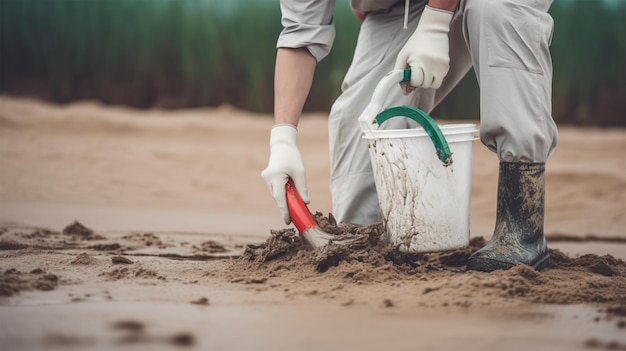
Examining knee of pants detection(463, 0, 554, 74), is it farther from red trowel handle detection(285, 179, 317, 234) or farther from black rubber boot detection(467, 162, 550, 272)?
red trowel handle detection(285, 179, 317, 234)

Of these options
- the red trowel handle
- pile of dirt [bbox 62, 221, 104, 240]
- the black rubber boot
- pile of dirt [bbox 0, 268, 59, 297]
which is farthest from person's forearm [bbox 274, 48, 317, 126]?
pile of dirt [bbox 62, 221, 104, 240]

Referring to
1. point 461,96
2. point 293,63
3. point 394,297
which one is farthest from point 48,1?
point 394,297

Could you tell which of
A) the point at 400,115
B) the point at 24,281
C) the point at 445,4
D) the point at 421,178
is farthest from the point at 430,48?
the point at 24,281

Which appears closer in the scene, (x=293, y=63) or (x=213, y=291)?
(x=213, y=291)

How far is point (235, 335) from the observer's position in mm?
1322

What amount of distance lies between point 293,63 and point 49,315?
1065mm

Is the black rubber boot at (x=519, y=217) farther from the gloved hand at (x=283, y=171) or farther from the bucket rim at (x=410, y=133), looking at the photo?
the gloved hand at (x=283, y=171)

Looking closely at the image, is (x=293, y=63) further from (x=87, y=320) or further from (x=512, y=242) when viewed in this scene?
(x=87, y=320)

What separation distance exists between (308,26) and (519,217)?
2.66 feet

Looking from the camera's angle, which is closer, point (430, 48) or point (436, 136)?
point (436, 136)

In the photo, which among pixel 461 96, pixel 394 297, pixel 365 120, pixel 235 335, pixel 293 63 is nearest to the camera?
pixel 235 335

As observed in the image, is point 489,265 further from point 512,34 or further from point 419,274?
point 512,34

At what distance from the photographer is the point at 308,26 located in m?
2.20

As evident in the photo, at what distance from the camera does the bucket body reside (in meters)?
1.82
